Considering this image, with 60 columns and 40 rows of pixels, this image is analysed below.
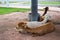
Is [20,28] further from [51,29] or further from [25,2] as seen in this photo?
[25,2]

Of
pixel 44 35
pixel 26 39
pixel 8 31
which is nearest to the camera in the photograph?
pixel 26 39

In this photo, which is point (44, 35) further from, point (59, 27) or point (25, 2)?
point (25, 2)

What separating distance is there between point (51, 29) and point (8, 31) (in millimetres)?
1181

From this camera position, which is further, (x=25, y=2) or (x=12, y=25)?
(x=25, y=2)

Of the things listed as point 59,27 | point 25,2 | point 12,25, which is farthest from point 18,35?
point 25,2

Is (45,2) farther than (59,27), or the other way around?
(45,2)

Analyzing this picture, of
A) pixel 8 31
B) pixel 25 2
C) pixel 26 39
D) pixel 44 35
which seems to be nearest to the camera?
pixel 26 39

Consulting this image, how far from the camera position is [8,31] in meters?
4.28

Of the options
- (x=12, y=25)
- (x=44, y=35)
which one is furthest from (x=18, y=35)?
(x=12, y=25)

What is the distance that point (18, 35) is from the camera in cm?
395

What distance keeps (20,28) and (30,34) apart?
0.31 m

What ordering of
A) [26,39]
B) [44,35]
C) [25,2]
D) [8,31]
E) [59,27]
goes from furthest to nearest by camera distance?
[25,2] < [59,27] < [8,31] < [44,35] < [26,39]

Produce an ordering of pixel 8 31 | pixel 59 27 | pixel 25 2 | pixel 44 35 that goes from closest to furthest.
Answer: pixel 44 35
pixel 8 31
pixel 59 27
pixel 25 2

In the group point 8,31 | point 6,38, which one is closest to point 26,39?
point 6,38
